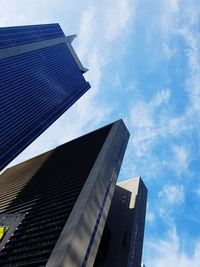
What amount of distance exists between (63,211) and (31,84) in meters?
88.9

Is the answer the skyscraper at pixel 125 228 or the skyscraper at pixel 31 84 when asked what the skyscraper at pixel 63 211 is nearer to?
the skyscraper at pixel 125 228

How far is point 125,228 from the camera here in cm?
7606

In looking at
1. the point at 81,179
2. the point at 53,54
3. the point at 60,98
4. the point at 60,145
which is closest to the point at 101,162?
the point at 81,179

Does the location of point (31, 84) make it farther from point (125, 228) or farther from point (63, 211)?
point (63, 211)

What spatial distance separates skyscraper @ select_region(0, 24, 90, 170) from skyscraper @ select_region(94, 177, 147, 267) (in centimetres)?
4209

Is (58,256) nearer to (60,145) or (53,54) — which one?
(60,145)

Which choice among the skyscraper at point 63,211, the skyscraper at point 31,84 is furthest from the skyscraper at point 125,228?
the skyscraper at point 31,84

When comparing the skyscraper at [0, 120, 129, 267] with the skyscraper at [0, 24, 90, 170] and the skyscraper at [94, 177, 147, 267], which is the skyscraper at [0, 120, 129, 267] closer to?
the skyscraper at [94, 177, 147, 267]

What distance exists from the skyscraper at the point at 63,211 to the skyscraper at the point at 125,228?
14191 millimetres

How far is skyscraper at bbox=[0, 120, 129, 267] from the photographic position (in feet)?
140

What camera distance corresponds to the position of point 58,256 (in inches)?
1529

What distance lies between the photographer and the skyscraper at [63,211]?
42.6 metres

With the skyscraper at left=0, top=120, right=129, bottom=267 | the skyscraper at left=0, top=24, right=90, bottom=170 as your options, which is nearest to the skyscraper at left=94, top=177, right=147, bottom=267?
the skyscraper at left=0, top=120, right=129, bottom=267

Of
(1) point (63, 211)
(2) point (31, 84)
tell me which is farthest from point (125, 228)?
(2) point (31, 84)
